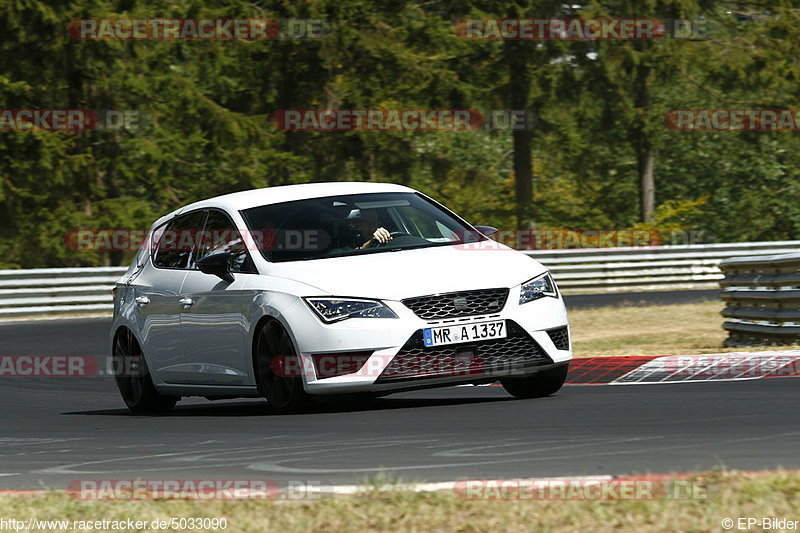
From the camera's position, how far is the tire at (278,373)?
9.02m

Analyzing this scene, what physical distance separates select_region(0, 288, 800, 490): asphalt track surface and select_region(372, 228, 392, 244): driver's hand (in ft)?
3.78

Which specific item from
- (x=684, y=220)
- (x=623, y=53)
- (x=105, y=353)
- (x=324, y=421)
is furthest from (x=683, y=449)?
(x=684, y=220)

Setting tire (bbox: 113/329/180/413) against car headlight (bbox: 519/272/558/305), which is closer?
car headlight (bbox: 519/272/558/305)

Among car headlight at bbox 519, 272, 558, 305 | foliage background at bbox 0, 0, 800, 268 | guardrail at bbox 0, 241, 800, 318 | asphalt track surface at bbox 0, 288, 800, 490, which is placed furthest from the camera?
foliage background at bbox 0, 0, 800, 268

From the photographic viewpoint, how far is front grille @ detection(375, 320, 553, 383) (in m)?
8.75

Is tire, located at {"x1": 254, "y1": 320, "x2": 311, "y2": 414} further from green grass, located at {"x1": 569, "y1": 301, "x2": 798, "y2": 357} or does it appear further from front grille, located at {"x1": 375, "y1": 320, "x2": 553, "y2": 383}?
green grass, located at {"x1": 569, "y1": 301, "x2": 798, "y2": 357}

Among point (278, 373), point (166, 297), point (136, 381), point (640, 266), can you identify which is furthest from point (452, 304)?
point (640, 266)

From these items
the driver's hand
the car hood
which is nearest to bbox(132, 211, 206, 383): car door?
the car hood

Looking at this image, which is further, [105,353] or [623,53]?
[623,53]

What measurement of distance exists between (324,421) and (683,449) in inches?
106

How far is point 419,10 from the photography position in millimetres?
40781

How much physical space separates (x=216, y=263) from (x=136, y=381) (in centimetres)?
199

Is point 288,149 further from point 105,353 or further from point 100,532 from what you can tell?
point 100,532

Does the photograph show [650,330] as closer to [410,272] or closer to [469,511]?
[410,272]
